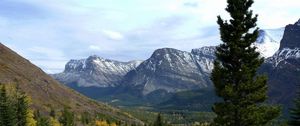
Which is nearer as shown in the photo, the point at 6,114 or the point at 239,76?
the point at 239,76

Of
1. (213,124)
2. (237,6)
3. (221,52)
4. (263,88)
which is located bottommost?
(213,124)

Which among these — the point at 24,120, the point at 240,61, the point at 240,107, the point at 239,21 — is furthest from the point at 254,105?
the point at 24,120

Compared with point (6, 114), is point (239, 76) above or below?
above

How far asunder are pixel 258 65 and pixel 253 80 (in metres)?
1.36

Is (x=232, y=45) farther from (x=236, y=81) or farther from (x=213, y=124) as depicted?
(x=213, y=124)

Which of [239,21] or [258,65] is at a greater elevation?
[239,21]

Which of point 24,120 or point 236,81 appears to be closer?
point 236,81

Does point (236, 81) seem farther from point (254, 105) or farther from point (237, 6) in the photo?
point (237, 6)

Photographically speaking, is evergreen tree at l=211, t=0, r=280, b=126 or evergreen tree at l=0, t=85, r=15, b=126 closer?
evergreen tree at l=211, t=0, r=280, b=126

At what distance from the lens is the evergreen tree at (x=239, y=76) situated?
41.3 m

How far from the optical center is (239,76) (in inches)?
1660

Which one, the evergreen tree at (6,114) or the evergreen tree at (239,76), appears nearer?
the evergreen tree at (239,76)

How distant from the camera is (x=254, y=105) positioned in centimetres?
4194

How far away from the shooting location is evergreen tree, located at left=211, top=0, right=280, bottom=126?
136 ft
